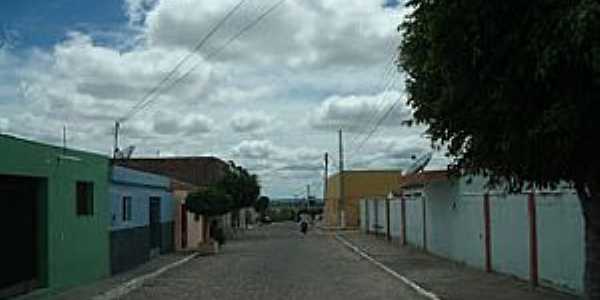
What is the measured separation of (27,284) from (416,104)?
10.0m

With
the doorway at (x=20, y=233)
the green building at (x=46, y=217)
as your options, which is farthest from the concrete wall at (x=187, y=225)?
the doorway at (x=20, y=233)

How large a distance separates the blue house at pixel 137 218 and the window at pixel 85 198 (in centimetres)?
235

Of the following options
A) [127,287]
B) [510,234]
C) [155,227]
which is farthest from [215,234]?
[510,234]

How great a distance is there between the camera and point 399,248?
40.1m

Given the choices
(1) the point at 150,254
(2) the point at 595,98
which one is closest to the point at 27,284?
(2) the point at 595,98

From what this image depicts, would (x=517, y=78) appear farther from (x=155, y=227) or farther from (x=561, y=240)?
(x=155, y=227)

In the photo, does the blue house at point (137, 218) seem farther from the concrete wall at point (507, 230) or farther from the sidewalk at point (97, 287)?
the concrete wall at point (507, 230)

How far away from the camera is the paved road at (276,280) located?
2006cm

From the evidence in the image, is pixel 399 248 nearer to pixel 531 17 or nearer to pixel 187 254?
pixel 187 254

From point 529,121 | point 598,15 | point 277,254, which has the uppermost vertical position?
point 598,15

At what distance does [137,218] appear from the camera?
1203 inches

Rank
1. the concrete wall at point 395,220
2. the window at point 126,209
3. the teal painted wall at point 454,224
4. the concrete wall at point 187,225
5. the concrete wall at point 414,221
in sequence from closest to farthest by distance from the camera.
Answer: the teal painted wall at point 454,224, the window at point 126,209, the concrete wall at point 414,221, the concrete wall at point 187,225, the concrete wall at point 395,220

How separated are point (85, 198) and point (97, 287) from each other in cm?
259

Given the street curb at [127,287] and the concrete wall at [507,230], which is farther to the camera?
the street curb at [127,287]
